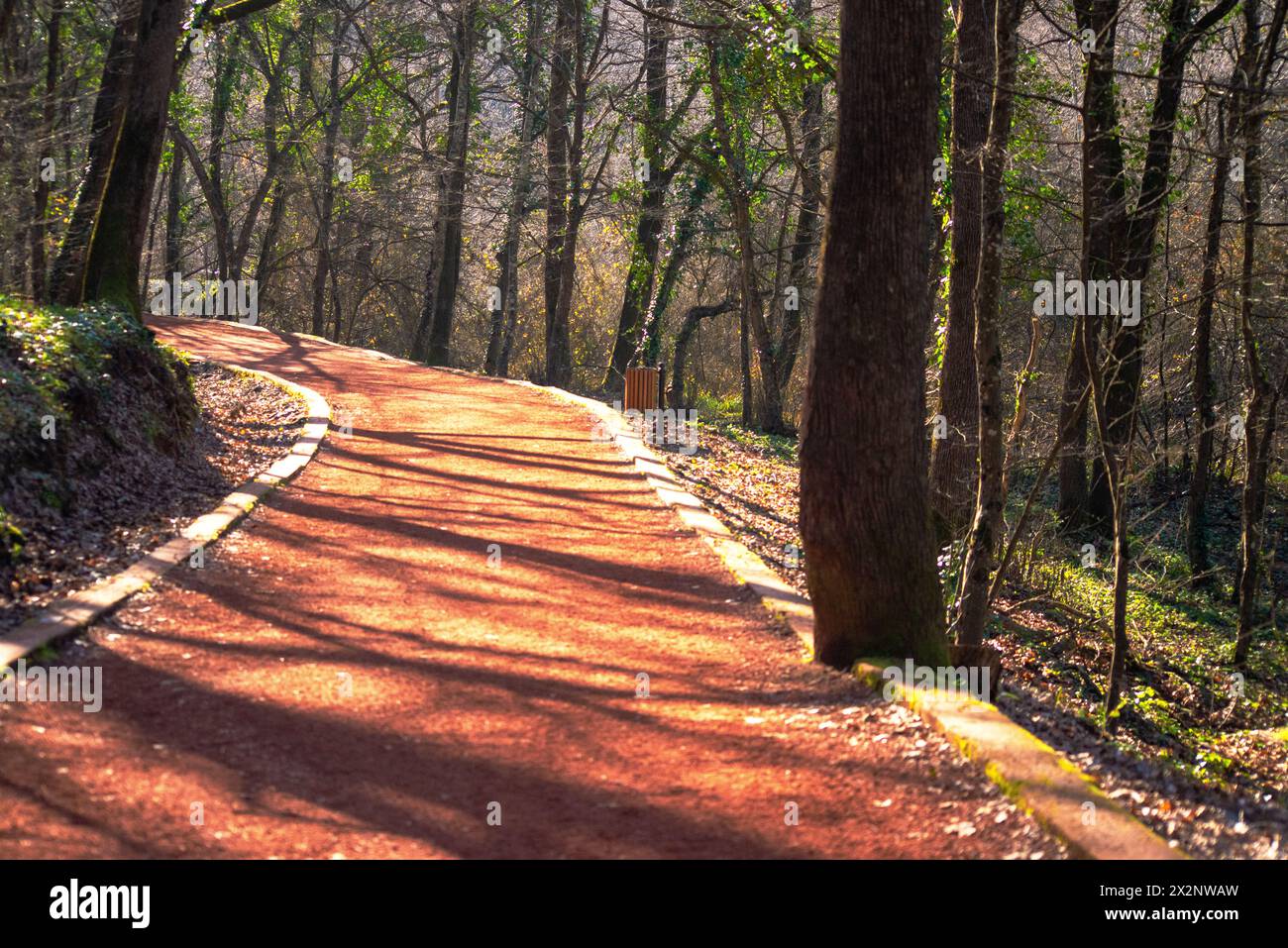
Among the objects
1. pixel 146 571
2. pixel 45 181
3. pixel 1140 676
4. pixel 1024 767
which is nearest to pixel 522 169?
pixel 45 181

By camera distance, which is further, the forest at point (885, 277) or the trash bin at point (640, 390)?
the trash bin at point (640, 390)

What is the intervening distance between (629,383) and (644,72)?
10.7 meters

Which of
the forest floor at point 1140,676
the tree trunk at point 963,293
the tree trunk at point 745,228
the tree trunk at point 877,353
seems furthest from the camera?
the tree trunk at point 745,228

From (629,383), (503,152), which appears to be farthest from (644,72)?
(629,383)

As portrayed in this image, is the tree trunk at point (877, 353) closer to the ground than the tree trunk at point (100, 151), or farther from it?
closer to the ground

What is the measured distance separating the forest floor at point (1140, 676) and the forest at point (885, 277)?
6 cm

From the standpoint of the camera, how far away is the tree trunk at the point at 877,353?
636 centimetres

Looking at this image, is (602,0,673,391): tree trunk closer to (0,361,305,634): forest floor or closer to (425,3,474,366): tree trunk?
(425,3,474,366): tree trunk

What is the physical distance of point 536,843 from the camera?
443cm

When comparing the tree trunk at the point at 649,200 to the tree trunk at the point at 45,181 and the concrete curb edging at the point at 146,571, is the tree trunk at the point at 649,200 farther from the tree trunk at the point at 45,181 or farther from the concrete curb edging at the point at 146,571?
the concrete curb edging at the point at 146,571

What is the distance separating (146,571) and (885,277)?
4.82 metres

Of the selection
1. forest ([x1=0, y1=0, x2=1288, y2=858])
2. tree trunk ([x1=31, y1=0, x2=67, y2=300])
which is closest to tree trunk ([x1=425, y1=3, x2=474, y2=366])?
forest ([x1=0, y1=0, x2=1288, y2=858])

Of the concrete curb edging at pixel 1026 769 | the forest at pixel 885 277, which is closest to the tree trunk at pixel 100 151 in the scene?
the forest at pixel 885 277
